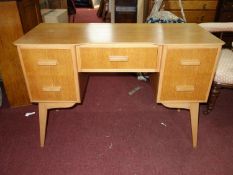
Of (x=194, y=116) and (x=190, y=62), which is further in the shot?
(x=194, y=116)

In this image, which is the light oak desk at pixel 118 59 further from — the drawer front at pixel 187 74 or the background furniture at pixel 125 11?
the background furniture at pixel 125 11

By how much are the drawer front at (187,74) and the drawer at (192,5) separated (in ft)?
5.04

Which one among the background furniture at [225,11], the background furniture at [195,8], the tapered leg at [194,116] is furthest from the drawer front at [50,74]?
the background furniture at [225,11]

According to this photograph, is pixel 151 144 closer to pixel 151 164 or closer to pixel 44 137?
pixel 151 164

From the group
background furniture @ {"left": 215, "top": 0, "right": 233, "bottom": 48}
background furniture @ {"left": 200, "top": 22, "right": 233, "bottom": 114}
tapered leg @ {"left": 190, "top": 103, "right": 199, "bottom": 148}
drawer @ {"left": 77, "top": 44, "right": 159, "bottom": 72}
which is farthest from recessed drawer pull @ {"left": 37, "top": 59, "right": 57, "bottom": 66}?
background furniture @ {"left": 215, "top": 0, "right": 233, "bottom": 48}

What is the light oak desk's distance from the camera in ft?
3.54

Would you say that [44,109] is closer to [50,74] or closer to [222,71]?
[50,74]

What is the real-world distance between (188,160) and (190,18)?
1808 mm

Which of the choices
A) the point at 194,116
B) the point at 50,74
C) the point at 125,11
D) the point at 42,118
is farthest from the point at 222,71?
the point at 125,11

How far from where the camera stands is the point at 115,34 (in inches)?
48.2

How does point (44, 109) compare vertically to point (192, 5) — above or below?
below

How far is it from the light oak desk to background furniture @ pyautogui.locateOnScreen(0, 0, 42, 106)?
0.37 metres

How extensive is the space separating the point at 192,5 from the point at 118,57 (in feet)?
5.80

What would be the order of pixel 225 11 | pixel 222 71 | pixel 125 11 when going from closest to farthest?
pixel 222 71 < pixel 225 11 < pixel 125 11
